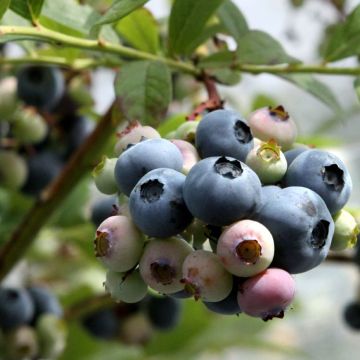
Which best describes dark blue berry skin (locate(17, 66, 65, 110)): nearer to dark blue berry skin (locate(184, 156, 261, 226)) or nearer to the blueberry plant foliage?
the blueberry plant foliage

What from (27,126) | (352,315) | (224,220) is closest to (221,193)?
(224,220)

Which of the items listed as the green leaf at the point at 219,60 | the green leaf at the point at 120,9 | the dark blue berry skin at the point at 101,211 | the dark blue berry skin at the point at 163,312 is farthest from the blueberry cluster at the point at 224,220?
the dark blue berry skin at the point at 163,312

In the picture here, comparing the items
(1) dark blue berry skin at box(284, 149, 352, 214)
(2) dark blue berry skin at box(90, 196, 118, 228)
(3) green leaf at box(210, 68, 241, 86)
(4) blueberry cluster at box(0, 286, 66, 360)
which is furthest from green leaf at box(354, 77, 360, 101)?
(4) blueberry cluster at box(0, 286, 66, 360)

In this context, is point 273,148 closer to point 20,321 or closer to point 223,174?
point 223,174

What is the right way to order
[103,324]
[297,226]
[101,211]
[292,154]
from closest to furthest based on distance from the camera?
[297,226], [292,154], [101,211], [103,324]

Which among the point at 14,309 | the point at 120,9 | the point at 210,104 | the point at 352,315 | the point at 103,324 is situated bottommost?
the point at 352,315

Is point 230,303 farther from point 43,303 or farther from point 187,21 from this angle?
point 43,303
